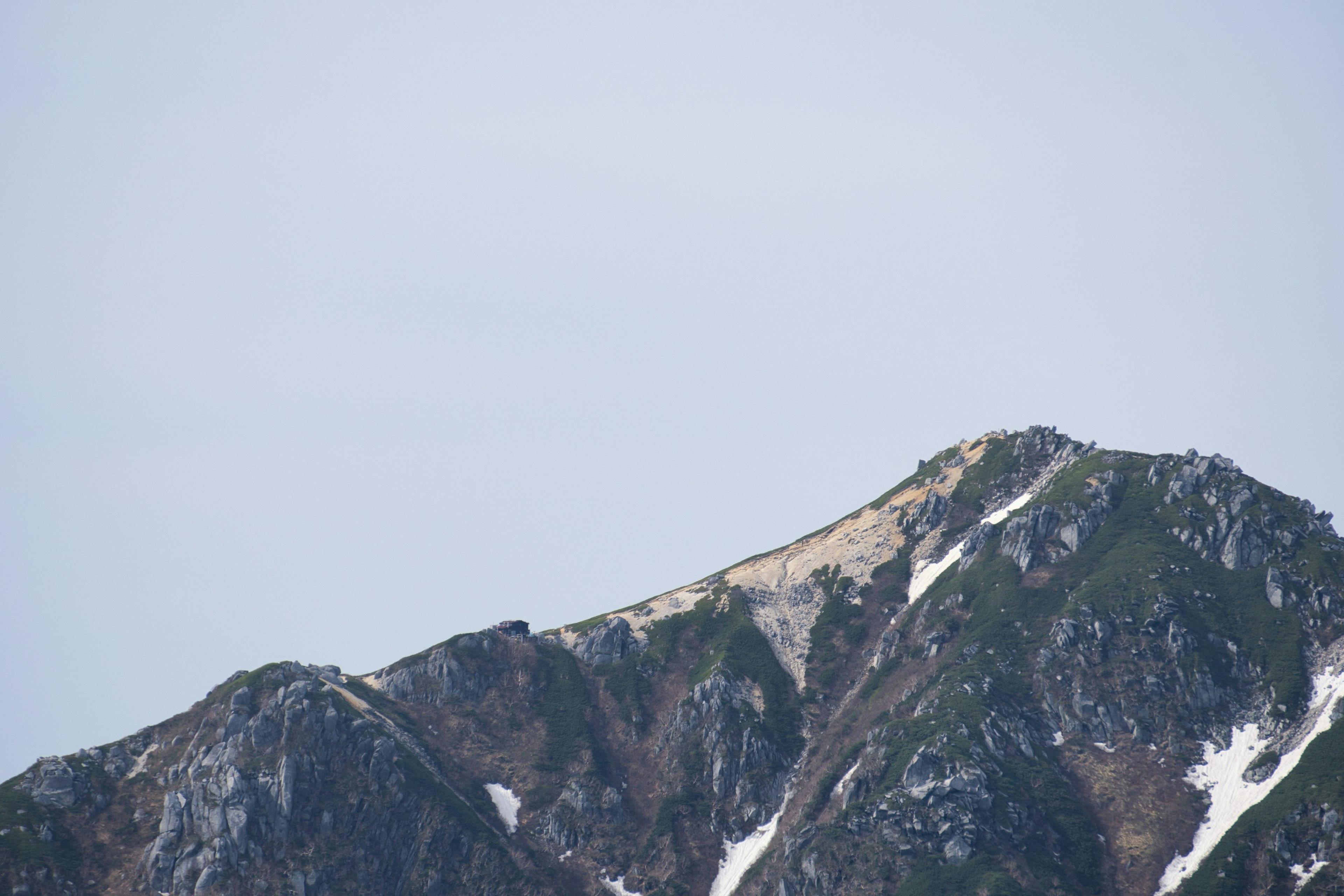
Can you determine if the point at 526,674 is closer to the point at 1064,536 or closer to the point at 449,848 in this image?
the point at 449,848

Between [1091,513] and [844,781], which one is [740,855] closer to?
[844,781]

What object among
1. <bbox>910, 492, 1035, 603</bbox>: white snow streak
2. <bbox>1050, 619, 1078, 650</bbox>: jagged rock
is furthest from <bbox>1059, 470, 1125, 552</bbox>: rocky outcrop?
<bbox>1050, 619, 1078, 650</bbox>: jagged rock

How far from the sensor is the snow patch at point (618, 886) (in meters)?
152

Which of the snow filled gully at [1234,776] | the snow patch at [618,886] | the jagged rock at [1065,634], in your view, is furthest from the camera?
the jagged rock at [1065,634]

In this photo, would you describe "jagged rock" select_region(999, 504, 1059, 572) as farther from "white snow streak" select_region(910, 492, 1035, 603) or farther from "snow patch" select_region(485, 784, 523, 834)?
"snow patch" select_region(485, 784, 523, 834)

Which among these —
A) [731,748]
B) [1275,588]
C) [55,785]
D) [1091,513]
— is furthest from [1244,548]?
[55,785]

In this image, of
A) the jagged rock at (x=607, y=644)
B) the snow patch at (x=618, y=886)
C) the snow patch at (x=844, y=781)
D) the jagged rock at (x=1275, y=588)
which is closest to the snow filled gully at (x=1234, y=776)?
the jagged rock at (x=1275, y=588)

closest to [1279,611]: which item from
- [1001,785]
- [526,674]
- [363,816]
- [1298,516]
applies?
[1298,516]

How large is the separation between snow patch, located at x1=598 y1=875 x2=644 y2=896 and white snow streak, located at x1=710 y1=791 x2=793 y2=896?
1215cm

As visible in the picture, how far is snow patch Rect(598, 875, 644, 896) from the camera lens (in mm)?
151625

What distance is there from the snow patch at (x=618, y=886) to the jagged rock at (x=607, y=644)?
46128mm

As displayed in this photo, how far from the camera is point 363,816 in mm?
148875

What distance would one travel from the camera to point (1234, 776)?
138 m

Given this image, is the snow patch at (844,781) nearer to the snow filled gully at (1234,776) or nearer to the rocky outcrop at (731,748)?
the rocky outcrop at (731,748)
